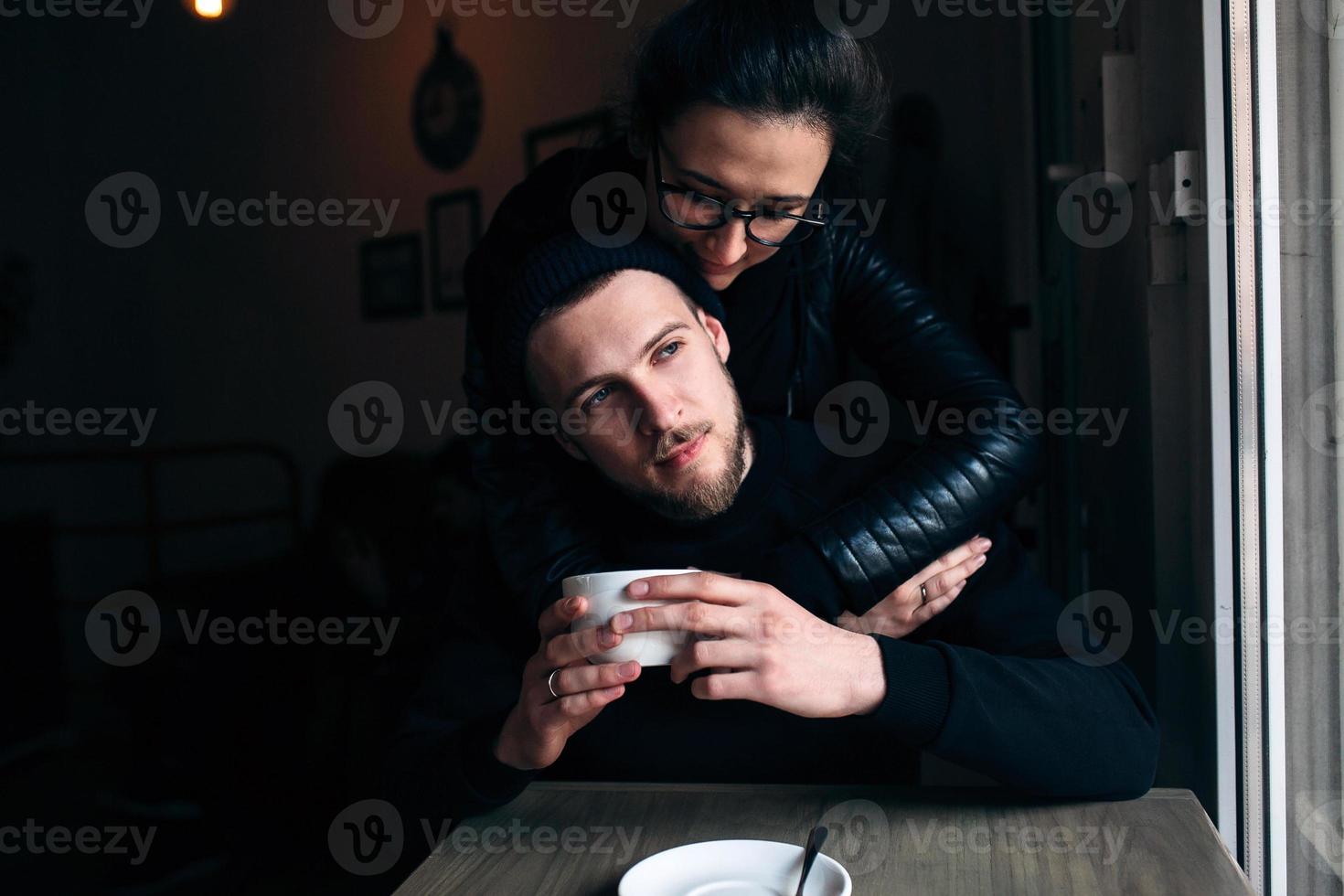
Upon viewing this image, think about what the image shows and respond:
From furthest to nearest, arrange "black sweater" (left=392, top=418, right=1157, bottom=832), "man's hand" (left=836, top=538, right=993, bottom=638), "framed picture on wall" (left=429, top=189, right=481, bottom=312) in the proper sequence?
"framed picture on wall" (left=429, top=189, right=481, bottom=312), "man's hand" (left=836, top=538, right=993, bottom=638), "black sweater" (left=392, top=418, right=1157, bottom=832)

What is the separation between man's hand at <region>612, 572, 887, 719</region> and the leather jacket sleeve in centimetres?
16

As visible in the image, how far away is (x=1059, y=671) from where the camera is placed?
1105 millimetres

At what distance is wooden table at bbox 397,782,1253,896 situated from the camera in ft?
2.82

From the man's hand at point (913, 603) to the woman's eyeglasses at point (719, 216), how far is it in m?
0.42

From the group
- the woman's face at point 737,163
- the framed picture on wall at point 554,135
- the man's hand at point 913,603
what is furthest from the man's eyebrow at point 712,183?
the framed picture on wall at point 554,135

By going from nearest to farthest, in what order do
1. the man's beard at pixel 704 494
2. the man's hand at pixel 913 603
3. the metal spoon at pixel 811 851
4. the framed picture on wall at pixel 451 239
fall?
the metal spoon at pixel 811 851 → the man's hand at pixel 913 603 → the man's beard at pixel 704 494 → the framed picture on wall at pixel 451 239

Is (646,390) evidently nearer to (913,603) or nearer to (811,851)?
(913,603)

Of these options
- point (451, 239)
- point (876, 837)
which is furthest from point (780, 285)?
point (451, 239)

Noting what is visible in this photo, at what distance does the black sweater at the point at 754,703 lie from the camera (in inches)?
43.3

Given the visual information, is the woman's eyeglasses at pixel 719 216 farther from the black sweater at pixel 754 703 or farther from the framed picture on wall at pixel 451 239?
the framed picture on wall at pixel 451 239

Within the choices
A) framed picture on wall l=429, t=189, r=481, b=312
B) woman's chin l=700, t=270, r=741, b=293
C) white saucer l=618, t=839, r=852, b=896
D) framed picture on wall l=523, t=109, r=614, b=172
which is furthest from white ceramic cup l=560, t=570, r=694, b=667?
framed picture on wall l=429, t=189, r=481, b=312

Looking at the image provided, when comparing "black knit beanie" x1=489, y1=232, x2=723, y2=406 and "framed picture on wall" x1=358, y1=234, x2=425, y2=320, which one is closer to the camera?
"black knit beanie" x1=489, y1=232, x2=723, y2=406

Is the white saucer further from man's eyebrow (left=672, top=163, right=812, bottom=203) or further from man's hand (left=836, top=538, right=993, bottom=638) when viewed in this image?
man's eyebrow (left=672, top=163, right=812, bottom=203)

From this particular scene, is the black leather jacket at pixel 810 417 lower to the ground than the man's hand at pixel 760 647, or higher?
higher
